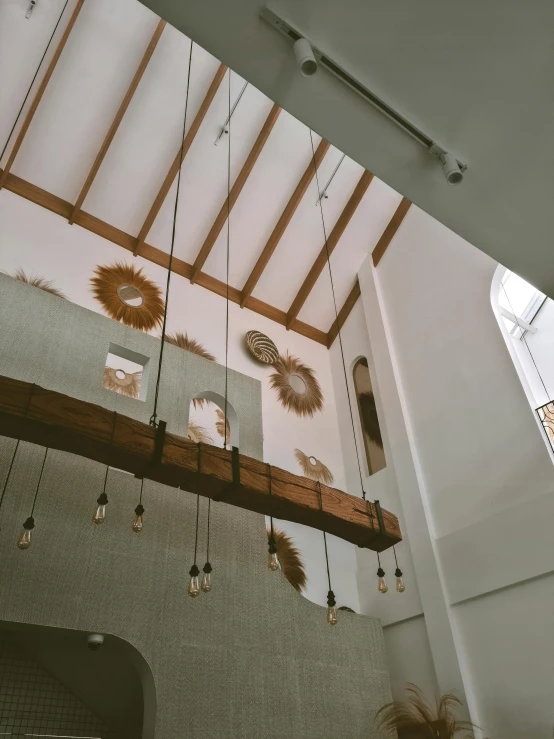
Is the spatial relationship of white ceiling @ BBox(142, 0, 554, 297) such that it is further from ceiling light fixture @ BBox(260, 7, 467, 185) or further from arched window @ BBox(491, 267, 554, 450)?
arched window @ BBox(491, 267, 554, 450)

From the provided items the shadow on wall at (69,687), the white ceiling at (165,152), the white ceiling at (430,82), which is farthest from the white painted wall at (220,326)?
the white ceiling at (430,82)

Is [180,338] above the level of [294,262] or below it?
below

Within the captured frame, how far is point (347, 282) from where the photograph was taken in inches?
389

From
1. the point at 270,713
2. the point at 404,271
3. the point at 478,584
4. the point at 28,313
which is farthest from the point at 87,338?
the point at 404,271

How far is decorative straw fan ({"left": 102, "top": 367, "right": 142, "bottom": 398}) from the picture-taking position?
7.08 m

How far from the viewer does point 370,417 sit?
873cm

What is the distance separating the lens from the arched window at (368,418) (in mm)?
8273

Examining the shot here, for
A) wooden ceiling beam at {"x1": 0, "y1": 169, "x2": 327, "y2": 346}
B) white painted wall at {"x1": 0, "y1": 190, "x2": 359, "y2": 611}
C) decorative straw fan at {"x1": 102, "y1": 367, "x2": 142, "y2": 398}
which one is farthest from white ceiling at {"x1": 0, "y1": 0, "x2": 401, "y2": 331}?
decorative straw fan at {"x1": 102, "y1": 367, "x2": 142, "y2": 398}

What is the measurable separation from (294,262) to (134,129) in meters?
3.12

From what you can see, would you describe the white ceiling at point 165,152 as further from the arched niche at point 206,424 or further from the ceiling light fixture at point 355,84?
the ceiling light fixture at point 355,84

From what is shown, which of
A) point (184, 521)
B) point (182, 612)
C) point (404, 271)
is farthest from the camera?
point (404, 271)

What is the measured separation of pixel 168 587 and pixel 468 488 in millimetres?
3669

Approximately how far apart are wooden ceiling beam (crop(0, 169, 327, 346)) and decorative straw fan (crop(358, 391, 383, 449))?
1.61 m

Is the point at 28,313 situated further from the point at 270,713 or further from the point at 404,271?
the point at 404,271
